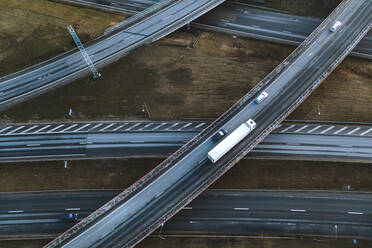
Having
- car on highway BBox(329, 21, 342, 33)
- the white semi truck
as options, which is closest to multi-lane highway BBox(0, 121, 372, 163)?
the white semi truck

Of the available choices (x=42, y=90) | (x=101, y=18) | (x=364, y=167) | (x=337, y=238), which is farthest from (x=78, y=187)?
(x=364, y=167)

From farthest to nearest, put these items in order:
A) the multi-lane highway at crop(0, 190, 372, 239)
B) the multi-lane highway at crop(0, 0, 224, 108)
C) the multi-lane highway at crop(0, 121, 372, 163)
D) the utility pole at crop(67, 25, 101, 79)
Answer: the utility pole at crop(67, 25, 101, 79) → the multi-lane highway at crop(0, 0, 224, 108) → the multi-lane highway at crop(0, 121, 372, 163) → the multi-lane highway at crop(0, 190, 372, 239)

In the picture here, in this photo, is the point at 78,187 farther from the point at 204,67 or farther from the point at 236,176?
the point at 204,67

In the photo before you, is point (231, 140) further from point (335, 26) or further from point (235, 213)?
point (335, 26)

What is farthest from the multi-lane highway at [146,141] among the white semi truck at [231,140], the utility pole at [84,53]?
the utility pole at [84,53]

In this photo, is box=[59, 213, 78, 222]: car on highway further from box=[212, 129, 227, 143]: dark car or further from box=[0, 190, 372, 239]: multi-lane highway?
box=[212, 129, 227, 143]: dark car

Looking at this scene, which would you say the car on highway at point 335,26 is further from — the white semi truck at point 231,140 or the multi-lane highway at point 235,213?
the multi-lane highway at point 235,213
